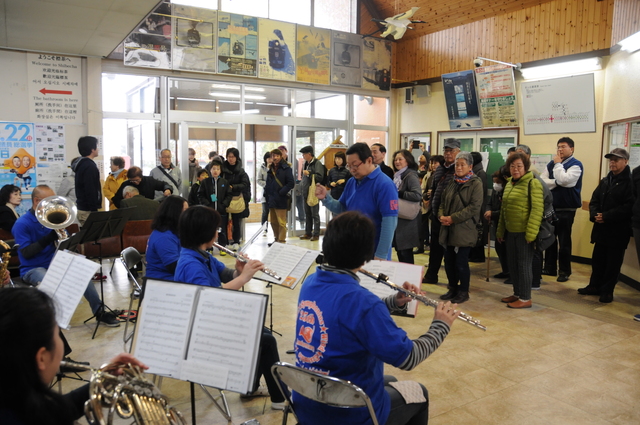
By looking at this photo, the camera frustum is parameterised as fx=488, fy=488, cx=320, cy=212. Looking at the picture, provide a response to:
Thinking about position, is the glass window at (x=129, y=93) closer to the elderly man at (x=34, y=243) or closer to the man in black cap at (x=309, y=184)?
the man in black cap at (x=309, y=184)

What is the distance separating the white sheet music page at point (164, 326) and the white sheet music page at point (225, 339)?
5cm

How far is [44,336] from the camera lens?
1.23 meters

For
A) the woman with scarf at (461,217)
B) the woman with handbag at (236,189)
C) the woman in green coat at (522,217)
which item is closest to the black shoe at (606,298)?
the woman in green coat at (522,217)

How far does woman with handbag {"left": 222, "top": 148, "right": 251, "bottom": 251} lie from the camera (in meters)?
7.67

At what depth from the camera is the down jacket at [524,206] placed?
4.62 m

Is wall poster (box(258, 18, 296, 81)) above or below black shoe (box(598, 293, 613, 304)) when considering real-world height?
above

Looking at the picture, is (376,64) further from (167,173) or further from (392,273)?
(392,273)

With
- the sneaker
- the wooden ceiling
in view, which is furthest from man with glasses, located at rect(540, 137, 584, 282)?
the sneaker

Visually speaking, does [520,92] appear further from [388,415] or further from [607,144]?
[388,415]

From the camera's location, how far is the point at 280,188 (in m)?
8.21

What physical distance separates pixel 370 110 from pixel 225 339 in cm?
901

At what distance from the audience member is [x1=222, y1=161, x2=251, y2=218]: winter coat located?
4850 millimetres

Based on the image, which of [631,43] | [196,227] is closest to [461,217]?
[196,227]

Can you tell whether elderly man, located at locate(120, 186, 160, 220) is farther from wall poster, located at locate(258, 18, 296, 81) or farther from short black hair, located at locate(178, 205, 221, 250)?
wall poster, located at locate(258, 18, 296, 81)
